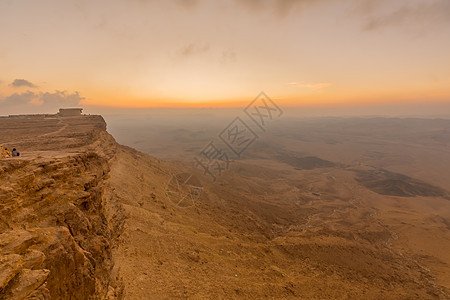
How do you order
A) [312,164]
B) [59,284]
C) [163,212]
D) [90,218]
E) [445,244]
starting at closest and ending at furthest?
[59,284], [90,218], [163,212], [445,244], [312,164]

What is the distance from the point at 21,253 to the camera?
157 inches

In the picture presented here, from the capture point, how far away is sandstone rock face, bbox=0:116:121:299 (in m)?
3.74

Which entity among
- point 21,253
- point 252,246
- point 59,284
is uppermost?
point 21,253

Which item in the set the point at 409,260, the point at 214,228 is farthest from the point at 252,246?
the point at 409,260

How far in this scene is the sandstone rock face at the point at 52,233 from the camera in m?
3.74

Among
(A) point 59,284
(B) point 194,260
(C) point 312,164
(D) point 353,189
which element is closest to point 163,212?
(B) point 194,260

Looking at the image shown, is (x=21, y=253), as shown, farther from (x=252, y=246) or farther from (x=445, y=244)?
(x=445, y=244)

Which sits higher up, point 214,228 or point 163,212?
point 163,212

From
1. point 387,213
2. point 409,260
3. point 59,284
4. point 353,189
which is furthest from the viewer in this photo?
point 353,189

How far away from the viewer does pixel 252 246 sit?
13398 millimetres

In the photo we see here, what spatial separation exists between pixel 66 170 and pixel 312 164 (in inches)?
2819

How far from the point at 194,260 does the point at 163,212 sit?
5.19m

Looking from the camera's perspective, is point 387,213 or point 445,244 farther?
point 387,213

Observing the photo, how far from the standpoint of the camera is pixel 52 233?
4652 mm
